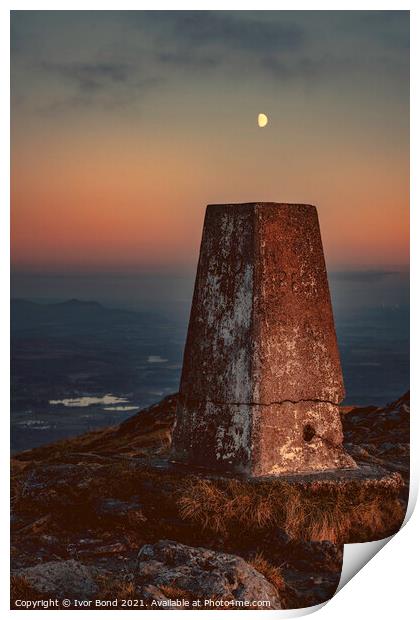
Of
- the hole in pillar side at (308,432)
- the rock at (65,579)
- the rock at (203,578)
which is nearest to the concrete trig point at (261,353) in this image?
the hole in pillar side at (308,432)

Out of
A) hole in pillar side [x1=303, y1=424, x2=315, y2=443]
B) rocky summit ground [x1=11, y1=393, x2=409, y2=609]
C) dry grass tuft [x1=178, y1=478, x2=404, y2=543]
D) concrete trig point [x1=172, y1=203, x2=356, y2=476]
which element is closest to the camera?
rocky summit ground [x1=11, y1=393, x2=409, y2=609]

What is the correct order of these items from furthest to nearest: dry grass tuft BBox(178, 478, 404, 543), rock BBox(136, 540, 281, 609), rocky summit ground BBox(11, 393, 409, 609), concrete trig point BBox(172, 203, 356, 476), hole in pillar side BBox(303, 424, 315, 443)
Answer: hole in pillar side BBox(303, 424, 315, 443)
concrete trig point BBox(172, 203, 356, 476)
dry grass tuft BBox(178, 478, 404, 543)
rocky summit ground BBox(11, 393, 409, 609)
rock BBox(136, 540, 281, 609)

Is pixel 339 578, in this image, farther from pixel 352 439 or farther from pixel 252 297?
pixel 352 439

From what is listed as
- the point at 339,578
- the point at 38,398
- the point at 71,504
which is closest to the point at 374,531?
the point at 339,578

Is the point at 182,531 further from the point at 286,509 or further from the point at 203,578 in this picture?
the point at 203,578

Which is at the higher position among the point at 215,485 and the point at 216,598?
the point at 215,485

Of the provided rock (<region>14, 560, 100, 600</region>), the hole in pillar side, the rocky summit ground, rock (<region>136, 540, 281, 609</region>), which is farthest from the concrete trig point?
rock (<region>14, 560, 100, 600</region>)

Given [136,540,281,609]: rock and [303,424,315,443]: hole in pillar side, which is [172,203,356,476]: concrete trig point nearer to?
[303,424,315,443]: hole in pillar side
